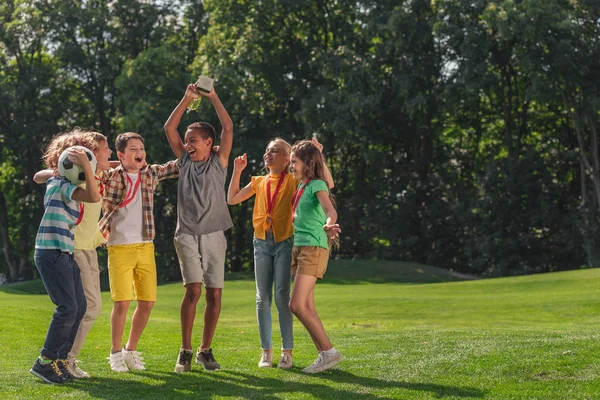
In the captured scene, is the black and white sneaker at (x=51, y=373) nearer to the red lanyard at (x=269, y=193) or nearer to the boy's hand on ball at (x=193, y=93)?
the red lanyard at (x=269, y=193)

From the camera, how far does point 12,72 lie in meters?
44.8

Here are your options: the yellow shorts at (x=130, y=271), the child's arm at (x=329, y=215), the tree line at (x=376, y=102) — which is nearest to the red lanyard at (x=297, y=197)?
the child's arm at (x=329, y=215)

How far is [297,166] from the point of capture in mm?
8539

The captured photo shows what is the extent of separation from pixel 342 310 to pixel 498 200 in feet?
64.7

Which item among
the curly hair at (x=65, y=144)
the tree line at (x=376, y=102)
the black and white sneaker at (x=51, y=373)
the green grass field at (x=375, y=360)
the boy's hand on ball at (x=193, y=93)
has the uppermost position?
the tree line at (x=376, y=102)

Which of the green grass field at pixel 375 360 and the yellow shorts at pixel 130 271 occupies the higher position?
the yellow shorts at pixel 130 271

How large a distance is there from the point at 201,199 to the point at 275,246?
31.7 inches

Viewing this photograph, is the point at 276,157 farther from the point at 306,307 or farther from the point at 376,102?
the point at 376,102

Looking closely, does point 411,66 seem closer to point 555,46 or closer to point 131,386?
point 555,46

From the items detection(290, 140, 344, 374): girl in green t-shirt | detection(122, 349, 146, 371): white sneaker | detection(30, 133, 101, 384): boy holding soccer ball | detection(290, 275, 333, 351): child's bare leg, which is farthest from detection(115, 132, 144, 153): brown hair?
detection(290, 275, 333, 351): child's bare leg

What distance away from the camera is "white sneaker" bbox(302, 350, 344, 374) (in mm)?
8367

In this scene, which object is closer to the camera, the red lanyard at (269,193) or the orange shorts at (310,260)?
the orange shorts at (310,260)

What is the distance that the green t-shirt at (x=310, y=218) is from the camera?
8.44 meters

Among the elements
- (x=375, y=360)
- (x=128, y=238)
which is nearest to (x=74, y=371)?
(x=128, y=238)
